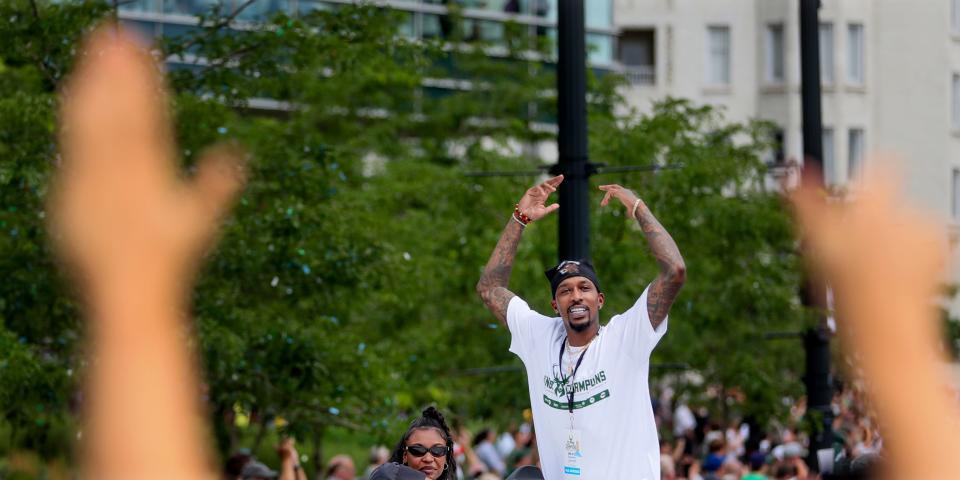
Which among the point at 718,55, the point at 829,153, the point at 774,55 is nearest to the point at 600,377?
the point at 829,153

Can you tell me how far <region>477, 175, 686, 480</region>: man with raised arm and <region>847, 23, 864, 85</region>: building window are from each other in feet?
138

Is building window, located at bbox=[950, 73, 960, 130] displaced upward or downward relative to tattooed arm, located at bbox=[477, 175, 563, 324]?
downward

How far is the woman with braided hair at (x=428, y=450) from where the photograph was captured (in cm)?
713

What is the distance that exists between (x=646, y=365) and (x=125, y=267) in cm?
240

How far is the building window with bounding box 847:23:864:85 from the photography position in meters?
47.9

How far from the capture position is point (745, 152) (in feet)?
66.0

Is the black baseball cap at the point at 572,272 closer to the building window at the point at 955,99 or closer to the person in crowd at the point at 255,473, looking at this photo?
the person in crowd at the point at 255,473

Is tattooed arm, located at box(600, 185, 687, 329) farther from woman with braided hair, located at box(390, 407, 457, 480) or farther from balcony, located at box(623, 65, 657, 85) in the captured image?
balcony, located at box(623, 65, 657, 85)

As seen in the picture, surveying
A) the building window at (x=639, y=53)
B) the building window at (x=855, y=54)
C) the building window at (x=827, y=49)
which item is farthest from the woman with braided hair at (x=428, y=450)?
the building window at (x=639, y=53)

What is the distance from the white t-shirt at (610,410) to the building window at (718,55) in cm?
4402

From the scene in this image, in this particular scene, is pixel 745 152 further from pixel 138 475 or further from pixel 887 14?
pixel 887 14

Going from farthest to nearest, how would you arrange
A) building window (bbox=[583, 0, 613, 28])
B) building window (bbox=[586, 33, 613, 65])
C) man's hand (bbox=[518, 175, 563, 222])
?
building window (bbox=[586, 33, 613, 65]), building window (bbox=[583, 0, 613, 28]), man's hand (bbox=[518, 175, 563, 222])

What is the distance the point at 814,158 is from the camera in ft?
55.8

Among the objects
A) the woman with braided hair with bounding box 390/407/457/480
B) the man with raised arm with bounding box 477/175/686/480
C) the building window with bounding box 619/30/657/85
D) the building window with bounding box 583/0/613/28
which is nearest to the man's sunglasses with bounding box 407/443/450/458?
the woman with braided hair with bounding box 390/407/457/480
